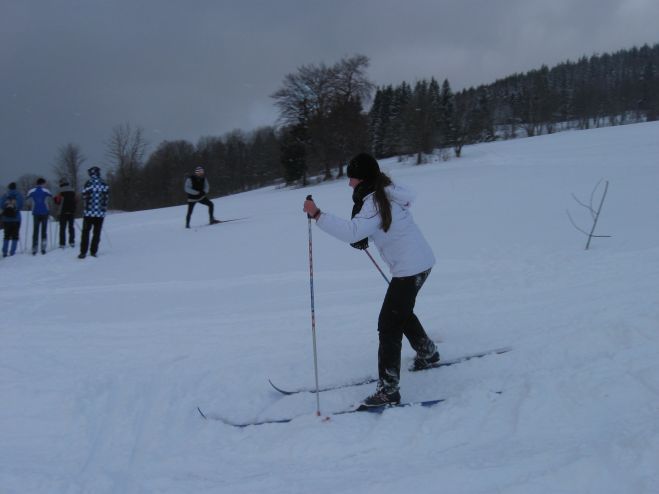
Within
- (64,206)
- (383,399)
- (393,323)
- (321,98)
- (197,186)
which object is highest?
(321,98)

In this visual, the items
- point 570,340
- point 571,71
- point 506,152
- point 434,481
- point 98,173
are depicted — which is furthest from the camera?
point 571,71

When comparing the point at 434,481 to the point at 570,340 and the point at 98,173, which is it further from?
the point at 98,173

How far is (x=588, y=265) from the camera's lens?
7.32 metres

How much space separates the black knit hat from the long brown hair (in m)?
0.07

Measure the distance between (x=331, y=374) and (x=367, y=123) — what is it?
37.8 m

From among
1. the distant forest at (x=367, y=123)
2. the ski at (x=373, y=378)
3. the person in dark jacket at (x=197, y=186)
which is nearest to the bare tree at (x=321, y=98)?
the distant forest at (x=367, y=123)

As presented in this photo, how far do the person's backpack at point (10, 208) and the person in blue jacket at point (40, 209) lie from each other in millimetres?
382

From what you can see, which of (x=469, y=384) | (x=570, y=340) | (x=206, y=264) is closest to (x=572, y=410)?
(x=469, y=384)

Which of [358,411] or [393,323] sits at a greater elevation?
[393,323]

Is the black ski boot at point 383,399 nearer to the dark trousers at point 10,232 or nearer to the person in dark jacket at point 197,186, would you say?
the person in dark jacket at point 197,186

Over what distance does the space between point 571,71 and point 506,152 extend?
94.6m

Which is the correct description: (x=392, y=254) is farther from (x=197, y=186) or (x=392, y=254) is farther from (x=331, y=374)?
(x=197, y=186)

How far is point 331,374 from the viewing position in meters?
4.45

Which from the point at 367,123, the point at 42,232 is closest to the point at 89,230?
the point at 42,232
